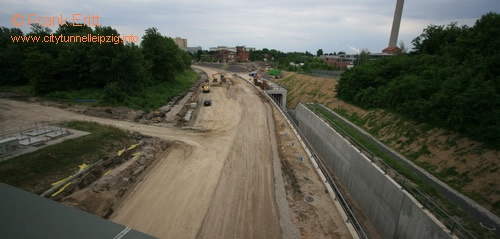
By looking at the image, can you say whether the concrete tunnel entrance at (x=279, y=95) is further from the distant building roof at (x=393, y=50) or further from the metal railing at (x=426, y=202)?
the distant building roof at (x=393, y=50)

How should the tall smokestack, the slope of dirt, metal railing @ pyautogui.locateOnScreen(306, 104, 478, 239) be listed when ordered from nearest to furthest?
metal railing @ pyautogui.locateOnScreen(306, 104, 478, 239), the slope of dirt, the tall smokestack

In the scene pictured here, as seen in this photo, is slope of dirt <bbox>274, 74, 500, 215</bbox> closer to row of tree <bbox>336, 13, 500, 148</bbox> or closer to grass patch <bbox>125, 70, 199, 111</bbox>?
row of tree <bbox>336, 13, 500, 148</bbox>

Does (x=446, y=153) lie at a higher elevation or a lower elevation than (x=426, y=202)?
higher

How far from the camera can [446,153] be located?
1666cm

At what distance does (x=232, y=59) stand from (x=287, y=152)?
436 feet

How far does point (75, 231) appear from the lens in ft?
8.77

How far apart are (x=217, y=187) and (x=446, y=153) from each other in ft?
53.6

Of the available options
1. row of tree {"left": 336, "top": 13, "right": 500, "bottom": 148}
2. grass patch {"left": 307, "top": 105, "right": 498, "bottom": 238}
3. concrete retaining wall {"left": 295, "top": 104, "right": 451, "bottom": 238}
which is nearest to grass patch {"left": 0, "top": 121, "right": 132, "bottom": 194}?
concrete retaining wall {"left": 295, "top": 104, "right": 451, "bottom": 238}

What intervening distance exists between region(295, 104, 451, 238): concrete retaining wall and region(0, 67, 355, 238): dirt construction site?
343 centimetres

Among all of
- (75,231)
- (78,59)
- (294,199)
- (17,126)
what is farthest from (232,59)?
(75,231)

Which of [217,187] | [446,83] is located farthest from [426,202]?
[446,83]

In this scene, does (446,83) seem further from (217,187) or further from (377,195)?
(217,187)

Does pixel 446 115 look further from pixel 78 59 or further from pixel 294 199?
pixel 78 59

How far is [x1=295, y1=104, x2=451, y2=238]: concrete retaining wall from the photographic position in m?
11.7
